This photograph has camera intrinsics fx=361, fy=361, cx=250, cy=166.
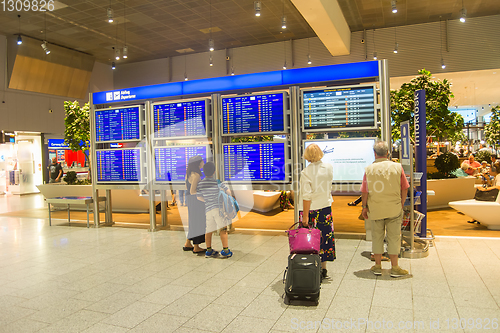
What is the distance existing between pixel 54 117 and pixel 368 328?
1714 cm

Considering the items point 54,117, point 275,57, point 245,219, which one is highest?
point 275,57

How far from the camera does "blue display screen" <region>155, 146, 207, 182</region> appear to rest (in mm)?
6582

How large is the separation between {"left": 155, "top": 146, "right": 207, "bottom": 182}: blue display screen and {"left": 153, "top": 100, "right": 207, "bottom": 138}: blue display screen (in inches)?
10.3

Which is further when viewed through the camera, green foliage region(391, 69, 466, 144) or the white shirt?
green foliage region(391, 69, 466, 144)

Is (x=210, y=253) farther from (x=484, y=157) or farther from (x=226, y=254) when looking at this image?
(x=484, y=157)

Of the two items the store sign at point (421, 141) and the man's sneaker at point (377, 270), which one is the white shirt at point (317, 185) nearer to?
the man's sneaker at point (377, 270)

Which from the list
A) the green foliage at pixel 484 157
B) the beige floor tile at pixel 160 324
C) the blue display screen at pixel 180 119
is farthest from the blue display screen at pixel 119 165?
the green foliage at pixel 484 157

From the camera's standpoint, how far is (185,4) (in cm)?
1108

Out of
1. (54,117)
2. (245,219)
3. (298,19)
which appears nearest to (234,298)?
(245,219)

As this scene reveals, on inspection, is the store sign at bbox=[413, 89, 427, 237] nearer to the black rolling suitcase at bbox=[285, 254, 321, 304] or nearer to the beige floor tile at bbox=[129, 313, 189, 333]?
the black rolling suitcase at bbox=[285, 254, 321, 304]

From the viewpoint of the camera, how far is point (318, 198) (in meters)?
3.88

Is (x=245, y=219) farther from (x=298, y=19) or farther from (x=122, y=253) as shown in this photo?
(x=298, y=19)

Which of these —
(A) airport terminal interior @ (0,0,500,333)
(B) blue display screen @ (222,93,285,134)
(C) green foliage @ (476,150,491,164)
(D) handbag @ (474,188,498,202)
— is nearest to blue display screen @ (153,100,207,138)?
(A) airport terminal interior @ (0,0,500,333)

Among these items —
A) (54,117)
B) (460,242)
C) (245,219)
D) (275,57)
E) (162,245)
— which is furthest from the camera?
(54,117)
